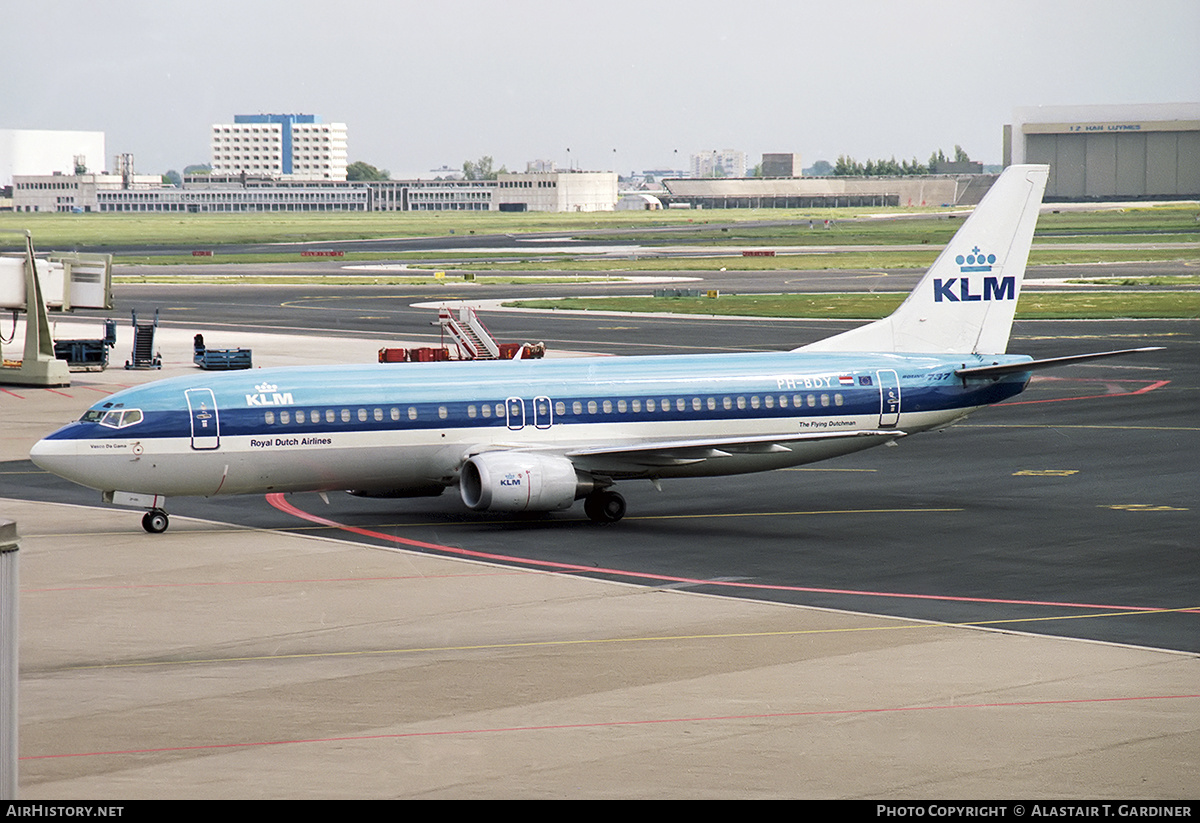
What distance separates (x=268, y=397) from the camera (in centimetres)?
3700

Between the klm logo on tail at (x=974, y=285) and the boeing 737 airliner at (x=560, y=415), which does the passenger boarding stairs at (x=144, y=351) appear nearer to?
the boeing 737 airliner at (x=560, y=415)

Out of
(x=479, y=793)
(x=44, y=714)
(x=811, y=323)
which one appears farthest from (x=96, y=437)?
(x=811, y=323)

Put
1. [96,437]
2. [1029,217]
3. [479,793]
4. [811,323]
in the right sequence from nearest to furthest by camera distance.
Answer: [479,793] → [96,437] → [1029,217] → [811,323]

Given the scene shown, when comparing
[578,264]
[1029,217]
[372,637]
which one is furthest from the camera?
[578,264]

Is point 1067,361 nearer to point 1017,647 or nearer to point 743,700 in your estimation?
point 1017,647

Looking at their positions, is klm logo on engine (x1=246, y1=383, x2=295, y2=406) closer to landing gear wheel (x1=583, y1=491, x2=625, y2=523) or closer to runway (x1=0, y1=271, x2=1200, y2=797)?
runway (x1=0, y1=271, x2=1200, y2=797)

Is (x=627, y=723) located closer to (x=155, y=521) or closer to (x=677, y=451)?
(x=677, y=451)

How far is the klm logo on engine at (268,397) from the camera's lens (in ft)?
121

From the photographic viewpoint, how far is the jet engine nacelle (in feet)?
121

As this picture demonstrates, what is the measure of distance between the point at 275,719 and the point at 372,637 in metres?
5.43

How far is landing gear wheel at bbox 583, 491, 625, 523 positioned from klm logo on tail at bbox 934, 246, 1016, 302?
10.6 meters

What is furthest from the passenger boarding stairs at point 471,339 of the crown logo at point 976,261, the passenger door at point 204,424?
the passenger door at point 204,424

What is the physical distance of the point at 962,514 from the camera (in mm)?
39875

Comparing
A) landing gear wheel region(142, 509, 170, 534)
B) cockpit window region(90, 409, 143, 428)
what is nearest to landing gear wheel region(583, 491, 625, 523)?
landing gear wheel region(142, 509, 170, 534)
